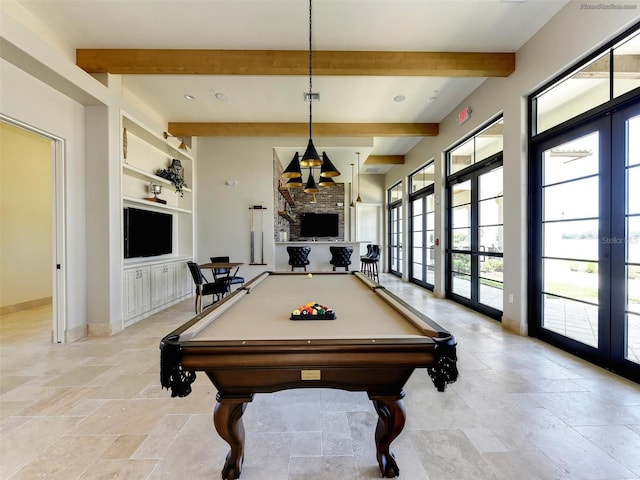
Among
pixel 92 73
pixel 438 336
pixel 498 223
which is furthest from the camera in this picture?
pixel 498 223

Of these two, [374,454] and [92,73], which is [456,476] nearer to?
[374,454]

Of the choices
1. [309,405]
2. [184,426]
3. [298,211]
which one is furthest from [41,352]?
[298,211]

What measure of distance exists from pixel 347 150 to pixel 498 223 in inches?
147

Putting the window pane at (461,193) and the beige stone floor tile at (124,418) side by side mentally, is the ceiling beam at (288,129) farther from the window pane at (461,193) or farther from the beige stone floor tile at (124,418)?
the beige stone floor tile at (124,418)

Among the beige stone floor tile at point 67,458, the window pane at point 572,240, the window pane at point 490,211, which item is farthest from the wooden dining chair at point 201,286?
the window pane at point 572,240

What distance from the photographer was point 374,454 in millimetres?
1624

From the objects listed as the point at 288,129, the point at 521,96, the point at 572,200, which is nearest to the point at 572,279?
the point at 572,200

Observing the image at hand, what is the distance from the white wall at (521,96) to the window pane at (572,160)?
26cm

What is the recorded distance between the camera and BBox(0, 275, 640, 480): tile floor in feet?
5.01

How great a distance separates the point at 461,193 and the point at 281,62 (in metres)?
3.82

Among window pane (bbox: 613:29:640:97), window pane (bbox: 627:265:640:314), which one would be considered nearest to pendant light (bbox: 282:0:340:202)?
window pane (bbox: 613:29:640:97)

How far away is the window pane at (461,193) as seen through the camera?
501cm

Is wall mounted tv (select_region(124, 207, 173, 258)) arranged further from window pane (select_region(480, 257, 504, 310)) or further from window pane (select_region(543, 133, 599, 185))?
window pane (select_region(543, 133, 599, 185))

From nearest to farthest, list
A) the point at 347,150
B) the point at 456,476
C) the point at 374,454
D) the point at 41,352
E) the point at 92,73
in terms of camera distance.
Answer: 1. the point at 456,476
2. the point at 374,454
3. the point at 41,352
4. the point at 92,73
5. the point at 347,150
